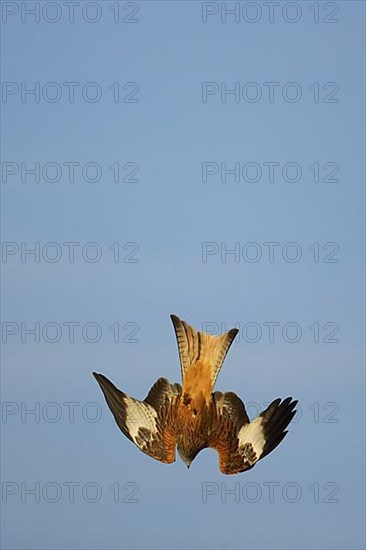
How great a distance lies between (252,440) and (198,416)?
37 cm

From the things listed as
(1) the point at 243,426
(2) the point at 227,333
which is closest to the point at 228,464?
(1) the point at 243,426

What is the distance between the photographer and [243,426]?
27.7ft

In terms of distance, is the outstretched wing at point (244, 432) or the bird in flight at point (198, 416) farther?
the outstretched wing at point (244, 432)

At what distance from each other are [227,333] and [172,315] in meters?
0.32

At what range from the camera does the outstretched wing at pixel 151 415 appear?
8.38m

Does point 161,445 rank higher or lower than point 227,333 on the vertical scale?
lower

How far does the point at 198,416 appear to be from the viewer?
27.1 ft

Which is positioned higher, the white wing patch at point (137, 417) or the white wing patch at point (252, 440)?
the white wing patch at point (137, 417)

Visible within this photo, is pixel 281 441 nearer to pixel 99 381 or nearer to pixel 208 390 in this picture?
pixel 208 390

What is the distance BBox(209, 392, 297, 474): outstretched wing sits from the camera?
8391mm

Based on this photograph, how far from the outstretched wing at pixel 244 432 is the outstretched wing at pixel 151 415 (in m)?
0.24

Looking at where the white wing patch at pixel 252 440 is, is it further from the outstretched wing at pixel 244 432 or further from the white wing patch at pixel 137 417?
the white wing patch at pixel 137 417

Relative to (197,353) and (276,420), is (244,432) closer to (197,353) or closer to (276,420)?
(276,420)

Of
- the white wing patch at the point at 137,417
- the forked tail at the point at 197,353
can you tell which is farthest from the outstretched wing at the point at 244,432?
the white wing patch at the point at 137,417
